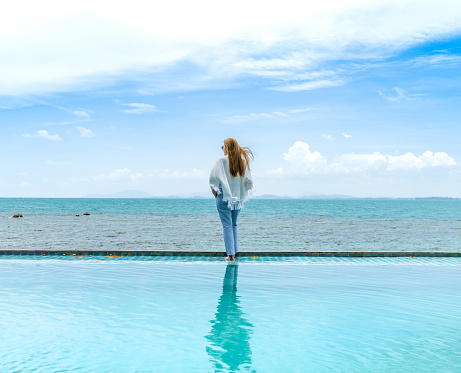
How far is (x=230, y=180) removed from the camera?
9.01m

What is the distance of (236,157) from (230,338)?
446 cm

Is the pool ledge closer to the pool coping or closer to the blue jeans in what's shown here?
the pool coping

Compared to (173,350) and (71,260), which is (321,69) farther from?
(173,350)

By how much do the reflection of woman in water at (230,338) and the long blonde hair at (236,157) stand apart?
2.84 metres

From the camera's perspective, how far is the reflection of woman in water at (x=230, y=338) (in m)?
4.23

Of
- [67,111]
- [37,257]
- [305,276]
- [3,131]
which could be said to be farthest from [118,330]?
[3,131]

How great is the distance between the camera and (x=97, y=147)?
72438mm

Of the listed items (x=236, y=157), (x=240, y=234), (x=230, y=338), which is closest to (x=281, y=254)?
(x=236, y=157)

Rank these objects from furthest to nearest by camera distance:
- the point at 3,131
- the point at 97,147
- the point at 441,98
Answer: the point at 97,147
the point at 3,131
the point at 441,98

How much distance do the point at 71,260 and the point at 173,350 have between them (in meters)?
6.12

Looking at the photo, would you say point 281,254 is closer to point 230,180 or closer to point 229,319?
point 230,180

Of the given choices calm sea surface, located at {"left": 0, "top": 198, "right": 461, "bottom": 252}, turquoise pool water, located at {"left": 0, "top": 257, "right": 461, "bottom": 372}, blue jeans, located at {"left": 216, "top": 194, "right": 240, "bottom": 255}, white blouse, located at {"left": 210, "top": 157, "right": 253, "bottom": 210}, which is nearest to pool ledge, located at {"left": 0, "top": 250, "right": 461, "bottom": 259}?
blue jeans, located at {"left": 216, "top": 194, "right": 240, "bottom": 255}

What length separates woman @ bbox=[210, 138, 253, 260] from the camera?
886 cm

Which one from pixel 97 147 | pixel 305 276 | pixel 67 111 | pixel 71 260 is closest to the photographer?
pixel 305 276
